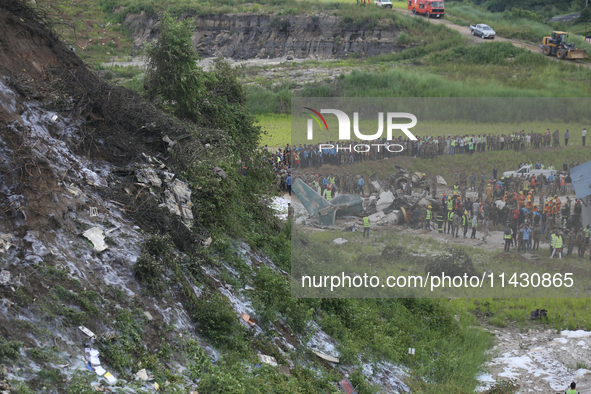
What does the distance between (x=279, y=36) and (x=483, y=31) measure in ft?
71.6

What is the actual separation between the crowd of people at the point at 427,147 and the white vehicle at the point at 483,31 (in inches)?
1428

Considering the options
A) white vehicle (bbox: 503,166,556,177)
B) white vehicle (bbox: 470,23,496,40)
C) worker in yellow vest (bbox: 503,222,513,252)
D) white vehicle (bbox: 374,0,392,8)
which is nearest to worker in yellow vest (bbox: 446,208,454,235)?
worker in yellow vest (bbox: 503,222,513,252)

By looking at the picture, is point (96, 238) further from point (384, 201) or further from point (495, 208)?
point (495, 208)

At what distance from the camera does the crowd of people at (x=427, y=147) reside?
36.6ft

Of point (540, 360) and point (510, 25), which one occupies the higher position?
point (510, 25)

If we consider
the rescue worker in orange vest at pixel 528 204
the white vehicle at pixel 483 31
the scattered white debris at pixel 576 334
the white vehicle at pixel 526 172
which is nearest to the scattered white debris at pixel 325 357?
the rescue worker in orange vest at pixel 528 204

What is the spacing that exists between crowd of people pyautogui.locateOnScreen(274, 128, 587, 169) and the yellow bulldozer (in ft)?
99.8

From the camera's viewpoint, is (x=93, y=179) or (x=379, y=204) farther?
(x=379, y=204)

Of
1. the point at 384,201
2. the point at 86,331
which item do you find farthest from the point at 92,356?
the point at 384,201

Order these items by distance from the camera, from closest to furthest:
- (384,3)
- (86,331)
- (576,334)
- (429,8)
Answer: (86,331), (576,334), (429,8), (384,3)

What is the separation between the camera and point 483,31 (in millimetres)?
45188

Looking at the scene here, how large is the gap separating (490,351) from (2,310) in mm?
11683

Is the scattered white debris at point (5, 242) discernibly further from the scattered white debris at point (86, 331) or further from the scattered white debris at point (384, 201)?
the scattered white debris at point (384, 201)

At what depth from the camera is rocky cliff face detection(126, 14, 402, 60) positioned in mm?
52438
